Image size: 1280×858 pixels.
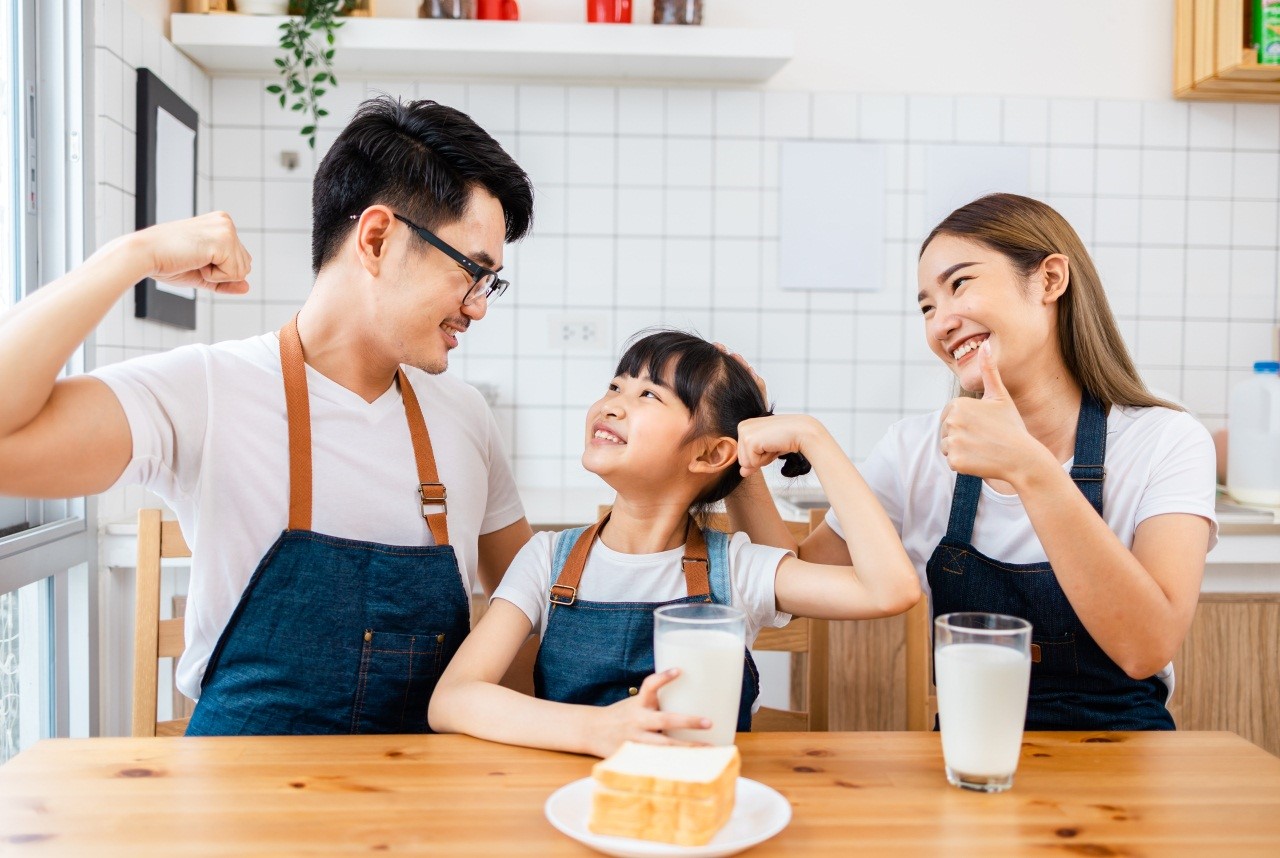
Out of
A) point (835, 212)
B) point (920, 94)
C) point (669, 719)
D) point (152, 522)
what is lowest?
point (669, 719)

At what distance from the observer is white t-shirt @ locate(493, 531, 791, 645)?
4.26 feet

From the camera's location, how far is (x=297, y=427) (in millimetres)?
1332

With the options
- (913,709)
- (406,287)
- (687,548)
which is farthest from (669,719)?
(406,287)

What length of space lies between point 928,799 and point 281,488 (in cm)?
87

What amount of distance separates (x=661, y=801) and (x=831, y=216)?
2.38 m

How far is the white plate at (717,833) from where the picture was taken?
784 mm

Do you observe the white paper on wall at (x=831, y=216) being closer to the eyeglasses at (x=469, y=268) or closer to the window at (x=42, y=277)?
the eyeglasses at (x=469, y=268)

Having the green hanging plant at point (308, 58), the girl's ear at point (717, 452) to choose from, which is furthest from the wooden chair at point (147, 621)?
the green hanging plant at point (308, 58)

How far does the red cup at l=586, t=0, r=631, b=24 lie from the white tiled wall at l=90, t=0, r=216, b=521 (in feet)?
3.47

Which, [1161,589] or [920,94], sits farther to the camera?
[920,94]

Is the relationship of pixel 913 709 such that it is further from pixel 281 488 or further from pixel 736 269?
pixel 736 269

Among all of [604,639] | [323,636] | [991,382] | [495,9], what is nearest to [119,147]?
[495,9]

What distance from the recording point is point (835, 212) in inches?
116

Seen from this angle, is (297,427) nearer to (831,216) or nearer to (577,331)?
(577,331)
